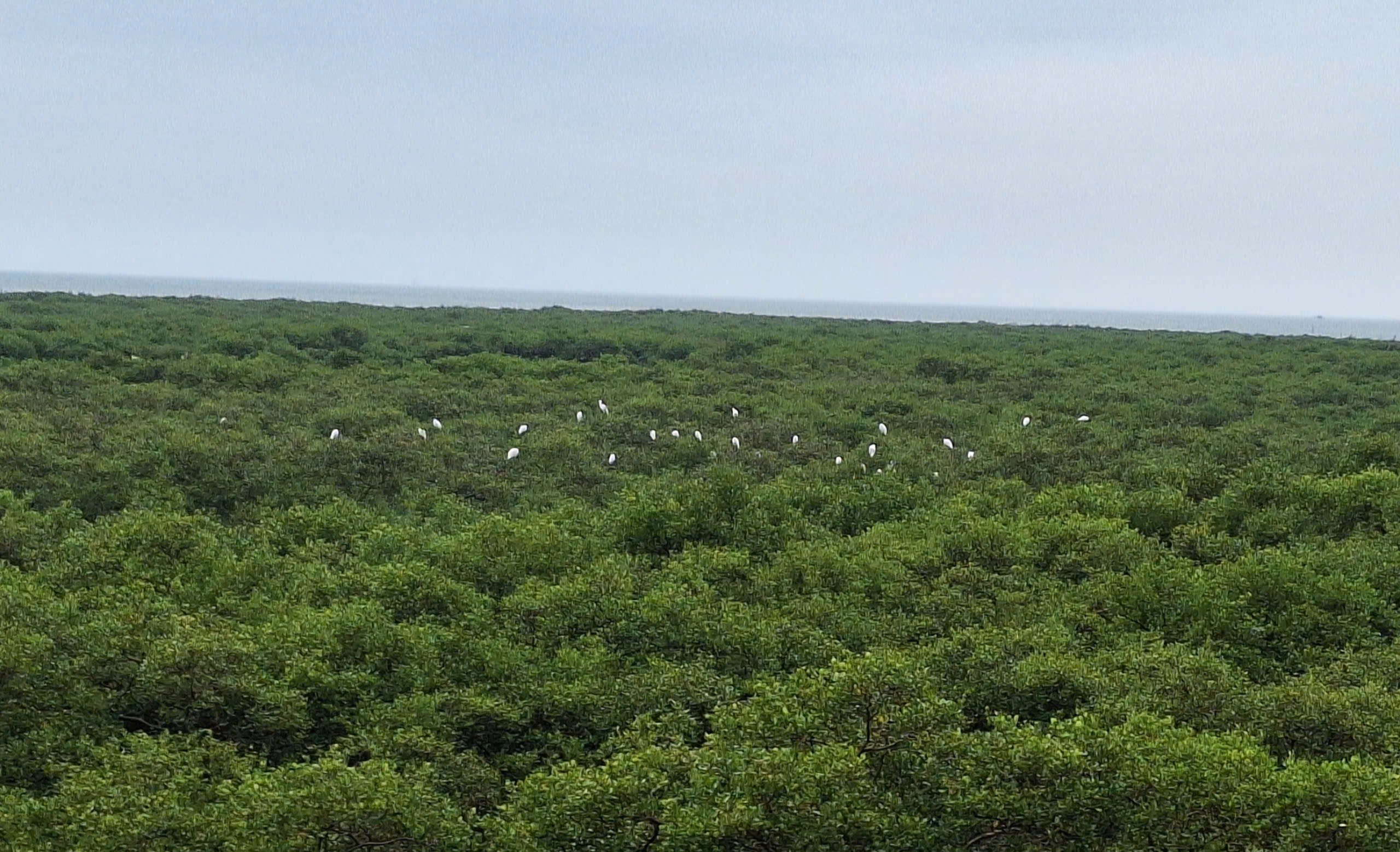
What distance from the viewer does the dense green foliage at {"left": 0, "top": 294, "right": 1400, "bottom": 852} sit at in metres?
8.37

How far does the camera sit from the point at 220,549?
15.1 metres

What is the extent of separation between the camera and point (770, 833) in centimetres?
823

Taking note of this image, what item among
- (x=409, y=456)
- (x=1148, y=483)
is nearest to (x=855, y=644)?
(x=1148, y=483)

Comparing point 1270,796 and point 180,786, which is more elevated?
point 1270,796

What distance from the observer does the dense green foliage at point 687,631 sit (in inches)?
329

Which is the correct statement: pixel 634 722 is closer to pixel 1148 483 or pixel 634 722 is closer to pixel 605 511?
pixel 605 511

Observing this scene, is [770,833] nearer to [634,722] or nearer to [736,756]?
[736,756]

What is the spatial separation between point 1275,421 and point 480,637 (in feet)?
65.1

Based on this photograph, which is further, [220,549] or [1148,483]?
[1148,483]

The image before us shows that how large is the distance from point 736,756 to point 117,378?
2525cm

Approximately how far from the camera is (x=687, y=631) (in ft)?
39.6

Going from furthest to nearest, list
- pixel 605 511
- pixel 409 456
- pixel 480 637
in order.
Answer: pixel 409 456
pixel 605 511
pixel 480 637

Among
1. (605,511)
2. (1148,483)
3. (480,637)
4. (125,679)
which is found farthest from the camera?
(1148,483)

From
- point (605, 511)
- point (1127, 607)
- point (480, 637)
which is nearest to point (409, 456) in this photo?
point (605, 511)
